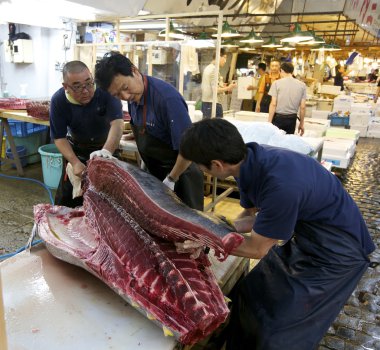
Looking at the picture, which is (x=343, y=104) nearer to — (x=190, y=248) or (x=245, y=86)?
(x=245, y=86)

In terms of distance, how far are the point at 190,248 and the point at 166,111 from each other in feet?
4.15

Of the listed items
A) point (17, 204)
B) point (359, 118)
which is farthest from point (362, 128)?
point (17, 204)

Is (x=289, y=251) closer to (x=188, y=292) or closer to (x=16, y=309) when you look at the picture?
(x=188, y=292)

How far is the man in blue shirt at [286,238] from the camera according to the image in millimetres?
1631

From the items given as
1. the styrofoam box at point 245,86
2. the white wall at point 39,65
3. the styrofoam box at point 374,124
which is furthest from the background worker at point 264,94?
the styrofoam box at point 374,124

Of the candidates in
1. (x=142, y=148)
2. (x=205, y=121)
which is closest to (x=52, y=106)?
(x=142, y=148)

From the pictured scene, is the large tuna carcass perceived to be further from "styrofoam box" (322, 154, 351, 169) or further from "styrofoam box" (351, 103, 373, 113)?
"styrofoam box" (351, 103, 373, 113)

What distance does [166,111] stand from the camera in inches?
103

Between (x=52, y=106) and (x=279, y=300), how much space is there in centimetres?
245

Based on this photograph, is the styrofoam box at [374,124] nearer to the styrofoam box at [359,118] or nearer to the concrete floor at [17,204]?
the styrofoam box at [359,118]

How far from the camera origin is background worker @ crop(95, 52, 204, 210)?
7.83ft

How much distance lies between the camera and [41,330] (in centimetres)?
149

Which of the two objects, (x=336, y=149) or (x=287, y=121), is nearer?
(x=336, y=149)

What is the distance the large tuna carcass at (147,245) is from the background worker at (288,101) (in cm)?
518
